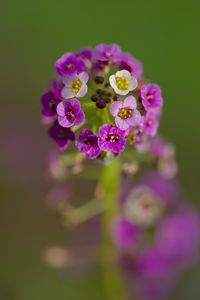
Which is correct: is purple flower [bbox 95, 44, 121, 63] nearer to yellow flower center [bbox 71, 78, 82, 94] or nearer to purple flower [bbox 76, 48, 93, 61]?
purple flower [bbox 76, 48, 93, 61]

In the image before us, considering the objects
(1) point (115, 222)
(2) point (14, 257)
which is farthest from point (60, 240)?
(1) point (115, 222)

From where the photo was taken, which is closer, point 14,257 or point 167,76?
point 14,257

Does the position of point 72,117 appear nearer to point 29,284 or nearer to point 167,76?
point 29,284

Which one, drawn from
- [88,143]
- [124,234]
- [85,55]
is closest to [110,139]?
[88,143]

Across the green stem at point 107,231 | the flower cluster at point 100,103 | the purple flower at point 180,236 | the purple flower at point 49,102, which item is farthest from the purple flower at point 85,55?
the purple flower at point 180,236

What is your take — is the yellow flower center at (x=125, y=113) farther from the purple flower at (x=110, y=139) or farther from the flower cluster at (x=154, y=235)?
the flower cluster at (x=154, y=235)
